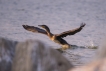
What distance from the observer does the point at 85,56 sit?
12711 millimetres

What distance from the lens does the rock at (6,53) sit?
4.18 metres

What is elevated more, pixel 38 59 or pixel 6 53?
pixel 6 53

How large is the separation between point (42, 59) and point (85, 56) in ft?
29.9

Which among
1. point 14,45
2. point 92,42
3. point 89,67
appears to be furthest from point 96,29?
point 89,67

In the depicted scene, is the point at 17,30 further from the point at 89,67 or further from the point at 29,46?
the point at 89,67

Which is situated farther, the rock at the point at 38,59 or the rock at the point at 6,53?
the rock at the point at 6,53

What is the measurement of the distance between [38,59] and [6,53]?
69 centimetres

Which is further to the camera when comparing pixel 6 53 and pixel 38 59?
pixel 6 53

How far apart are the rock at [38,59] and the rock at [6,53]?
38 centimetres

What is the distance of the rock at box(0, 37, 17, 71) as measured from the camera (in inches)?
165

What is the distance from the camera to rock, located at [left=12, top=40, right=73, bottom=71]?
11.9ft

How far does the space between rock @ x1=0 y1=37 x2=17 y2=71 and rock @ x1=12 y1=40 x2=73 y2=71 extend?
379mm

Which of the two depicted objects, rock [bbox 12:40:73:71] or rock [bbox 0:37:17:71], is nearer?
rock [bbox 12:40:73:71]

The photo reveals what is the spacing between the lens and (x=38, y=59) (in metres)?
3.64
